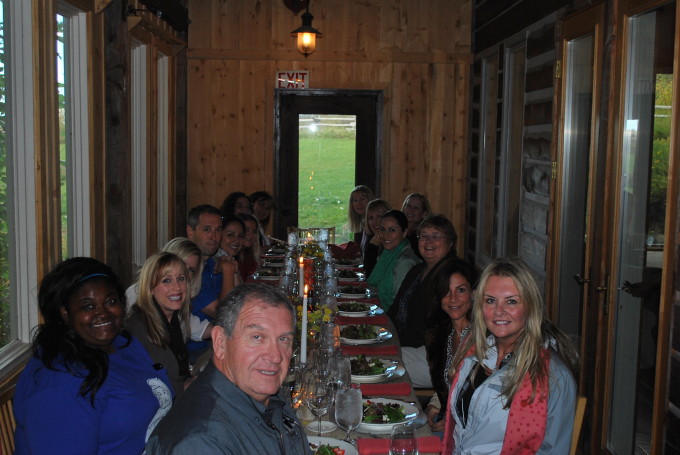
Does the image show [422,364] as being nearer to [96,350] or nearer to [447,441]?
[447,441]

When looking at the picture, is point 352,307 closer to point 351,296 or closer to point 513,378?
point 351,296

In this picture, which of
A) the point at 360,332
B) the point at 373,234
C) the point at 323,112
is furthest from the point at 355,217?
the point at 360,332

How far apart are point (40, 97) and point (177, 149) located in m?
4.41

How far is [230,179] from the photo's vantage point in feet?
27.8

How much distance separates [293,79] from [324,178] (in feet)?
3.93

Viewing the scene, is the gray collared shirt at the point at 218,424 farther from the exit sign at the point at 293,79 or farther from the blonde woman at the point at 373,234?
the exit sign at the point at 293,79

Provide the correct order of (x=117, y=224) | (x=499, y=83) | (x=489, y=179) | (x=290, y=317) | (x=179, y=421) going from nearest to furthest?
(x=179, y=421), (x=290, y=317), (x=117, y=224), (x=499, y=83), (x=489, y=179)

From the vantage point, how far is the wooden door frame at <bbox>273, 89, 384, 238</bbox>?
8.43 m

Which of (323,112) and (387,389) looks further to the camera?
(323,112)

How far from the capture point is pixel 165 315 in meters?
3.55

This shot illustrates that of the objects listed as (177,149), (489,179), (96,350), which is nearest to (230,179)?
(177,149)

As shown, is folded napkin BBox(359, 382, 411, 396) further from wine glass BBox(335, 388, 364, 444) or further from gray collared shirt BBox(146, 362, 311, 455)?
gray collared shirt BBox(146, 362, 311, 455)

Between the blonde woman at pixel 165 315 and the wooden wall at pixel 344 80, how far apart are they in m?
4.82

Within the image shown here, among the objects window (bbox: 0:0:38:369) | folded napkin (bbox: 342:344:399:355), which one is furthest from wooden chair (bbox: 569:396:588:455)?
window (bbox: 0:0:38:369)
